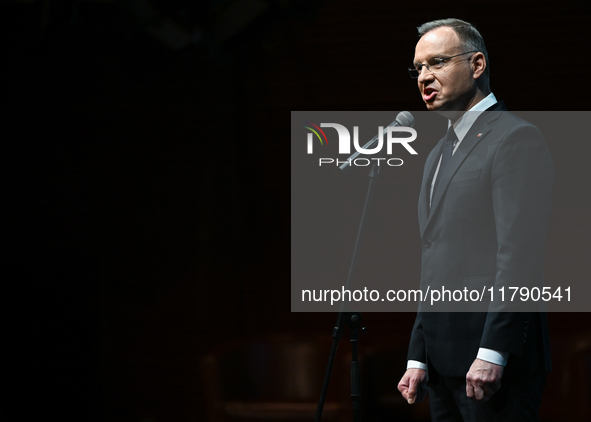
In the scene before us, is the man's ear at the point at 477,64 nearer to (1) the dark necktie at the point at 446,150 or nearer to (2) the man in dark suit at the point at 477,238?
(2) the man in dark suit at the point at 477,238

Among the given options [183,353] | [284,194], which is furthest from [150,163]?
[183,353]

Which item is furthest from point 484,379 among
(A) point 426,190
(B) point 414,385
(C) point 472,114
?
(C) point 472,114

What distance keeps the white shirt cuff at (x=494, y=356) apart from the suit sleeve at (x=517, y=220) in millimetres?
12

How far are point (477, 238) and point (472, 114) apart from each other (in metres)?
0.34

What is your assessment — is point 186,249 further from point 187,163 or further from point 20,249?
point 20,249

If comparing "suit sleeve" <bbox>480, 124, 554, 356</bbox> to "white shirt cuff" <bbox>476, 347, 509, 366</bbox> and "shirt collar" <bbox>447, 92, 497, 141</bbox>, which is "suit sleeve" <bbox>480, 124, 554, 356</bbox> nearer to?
"white shirt cuff" <bbox>476, 347, 509, 366</bbox>

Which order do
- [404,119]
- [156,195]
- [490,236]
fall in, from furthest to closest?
[156,195] < [404,119] < [490,236]

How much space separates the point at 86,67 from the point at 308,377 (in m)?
A: 2.65

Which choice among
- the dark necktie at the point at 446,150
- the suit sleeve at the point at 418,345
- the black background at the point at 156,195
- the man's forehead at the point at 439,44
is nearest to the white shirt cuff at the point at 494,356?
the suit sleeve at the point at 418,345

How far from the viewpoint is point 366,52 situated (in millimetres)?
4254

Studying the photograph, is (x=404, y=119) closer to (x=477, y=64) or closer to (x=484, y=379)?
(x=477, y=64)

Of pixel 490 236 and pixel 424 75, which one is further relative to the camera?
pixel 424 75

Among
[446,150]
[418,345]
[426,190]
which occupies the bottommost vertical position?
[418,345]

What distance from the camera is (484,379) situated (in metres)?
1.41
